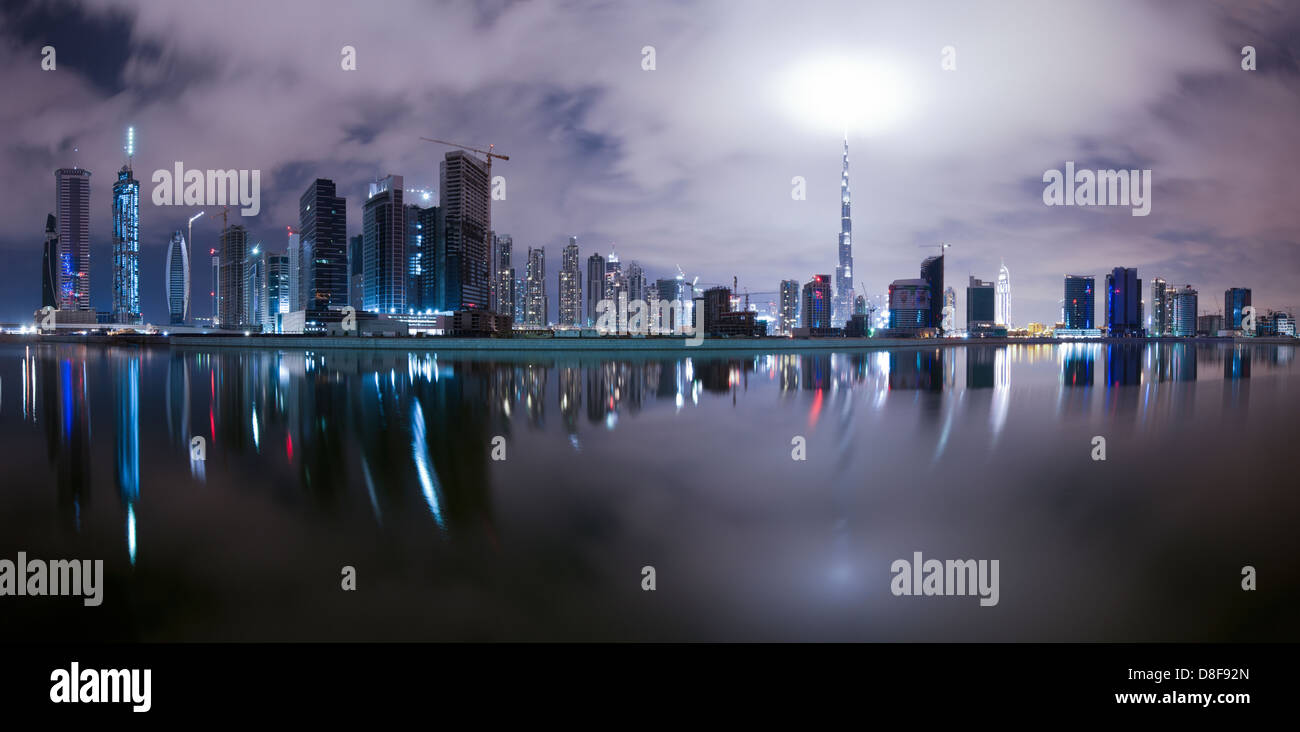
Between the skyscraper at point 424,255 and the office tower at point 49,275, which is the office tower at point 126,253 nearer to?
the office tower at point 49,275

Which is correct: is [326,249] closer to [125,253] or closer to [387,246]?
[387,246]

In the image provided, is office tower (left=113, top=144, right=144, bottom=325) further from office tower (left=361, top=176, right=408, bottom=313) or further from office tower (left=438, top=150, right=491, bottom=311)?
office tower (left=438, top=150, right=491, bottom=311)

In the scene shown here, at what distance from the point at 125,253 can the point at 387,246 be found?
103m

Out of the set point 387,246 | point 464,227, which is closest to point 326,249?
point 387,246

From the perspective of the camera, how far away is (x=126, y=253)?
192m

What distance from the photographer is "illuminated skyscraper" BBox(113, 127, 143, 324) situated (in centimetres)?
18438

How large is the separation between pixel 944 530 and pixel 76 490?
45.0 ft

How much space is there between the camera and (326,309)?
151 m

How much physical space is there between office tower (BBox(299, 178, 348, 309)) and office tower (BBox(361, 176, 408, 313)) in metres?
15.9

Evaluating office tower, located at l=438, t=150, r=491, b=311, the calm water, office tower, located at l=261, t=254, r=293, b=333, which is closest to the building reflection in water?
the calm water

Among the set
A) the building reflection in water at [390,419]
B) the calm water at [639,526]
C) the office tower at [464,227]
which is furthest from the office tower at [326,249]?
the calm water at [639,526]
